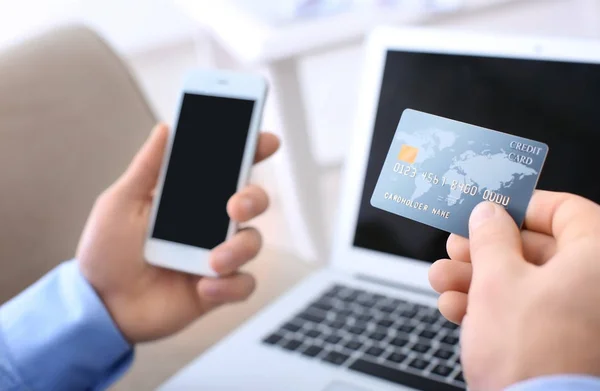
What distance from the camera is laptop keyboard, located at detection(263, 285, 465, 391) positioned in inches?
19.8

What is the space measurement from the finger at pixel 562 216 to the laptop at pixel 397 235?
6 centimetres

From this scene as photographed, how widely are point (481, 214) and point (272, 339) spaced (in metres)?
0.32

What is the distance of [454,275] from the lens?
0.31 meters

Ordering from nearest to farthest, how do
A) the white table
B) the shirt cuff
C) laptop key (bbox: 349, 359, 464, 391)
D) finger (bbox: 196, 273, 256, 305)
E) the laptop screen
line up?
1. the shirt cuff
2. the laptop screen
3. laptop key (bbox: 349, 359, 464, 391)
4. finger (bbox: 196, 273, 256, 305)
5. the white table

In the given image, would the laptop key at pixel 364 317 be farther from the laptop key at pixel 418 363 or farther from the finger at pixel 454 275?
the finger at pixel 454 275

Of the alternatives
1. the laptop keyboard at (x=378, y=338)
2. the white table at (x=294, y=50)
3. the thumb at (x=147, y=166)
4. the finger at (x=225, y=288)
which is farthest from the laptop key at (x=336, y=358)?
the white table at (x=294, y=50)

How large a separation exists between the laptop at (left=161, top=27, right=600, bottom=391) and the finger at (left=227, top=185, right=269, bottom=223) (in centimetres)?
8

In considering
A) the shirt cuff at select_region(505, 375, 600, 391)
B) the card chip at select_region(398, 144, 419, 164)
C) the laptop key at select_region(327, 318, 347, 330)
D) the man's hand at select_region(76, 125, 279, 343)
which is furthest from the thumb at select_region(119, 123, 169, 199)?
the shirt cuff at select_region(505, 375, 600, 391)

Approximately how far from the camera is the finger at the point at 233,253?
1.81ft

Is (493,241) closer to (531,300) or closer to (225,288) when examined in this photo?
(531,300)

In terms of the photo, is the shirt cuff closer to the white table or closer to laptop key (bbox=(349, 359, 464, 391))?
laptop key (bbox=(349, 359, 464, 391))

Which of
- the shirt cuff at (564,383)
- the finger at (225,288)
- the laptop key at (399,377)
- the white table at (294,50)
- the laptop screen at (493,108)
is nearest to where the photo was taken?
the shirt cuff at (564,383)

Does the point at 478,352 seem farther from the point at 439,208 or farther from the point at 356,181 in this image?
the point at 356,181

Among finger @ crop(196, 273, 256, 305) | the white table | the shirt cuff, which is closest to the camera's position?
the shirt cuff
